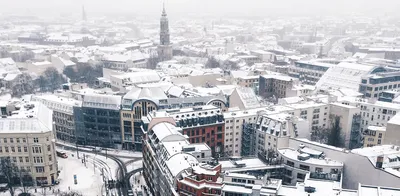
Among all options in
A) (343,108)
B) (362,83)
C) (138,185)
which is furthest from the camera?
(362,83)

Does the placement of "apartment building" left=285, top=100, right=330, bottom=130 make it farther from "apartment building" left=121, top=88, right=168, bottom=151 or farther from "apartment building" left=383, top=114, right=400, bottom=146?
"apartment building" left=121, top=88, right=168, bottom=151

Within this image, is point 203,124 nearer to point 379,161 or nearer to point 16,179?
point 379,161

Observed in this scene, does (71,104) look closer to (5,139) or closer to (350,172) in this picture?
(5,139)

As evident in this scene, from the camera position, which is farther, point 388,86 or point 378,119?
point 388,86

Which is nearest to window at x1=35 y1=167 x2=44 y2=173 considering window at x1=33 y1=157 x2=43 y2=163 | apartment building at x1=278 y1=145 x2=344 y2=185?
window at x1=33 y1=157 x2=43 y2=163

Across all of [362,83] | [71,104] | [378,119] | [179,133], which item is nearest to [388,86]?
[362,83]

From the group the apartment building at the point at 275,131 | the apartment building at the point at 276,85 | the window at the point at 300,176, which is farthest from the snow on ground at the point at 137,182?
the apartment building at the point at 276,85
